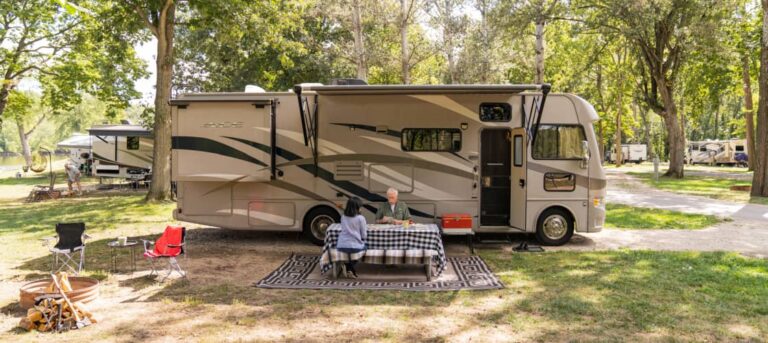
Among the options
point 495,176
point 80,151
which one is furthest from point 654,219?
point 80,151

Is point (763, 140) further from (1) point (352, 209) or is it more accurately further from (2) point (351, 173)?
(1) point (352, 209)

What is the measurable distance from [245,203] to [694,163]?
159 feet

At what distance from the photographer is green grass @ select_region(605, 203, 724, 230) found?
12188 millimetres

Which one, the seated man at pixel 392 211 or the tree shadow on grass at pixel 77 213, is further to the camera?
the tree shadow on grass at pixel 77 213

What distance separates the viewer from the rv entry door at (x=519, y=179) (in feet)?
30.7

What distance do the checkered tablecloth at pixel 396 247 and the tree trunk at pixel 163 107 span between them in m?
10.9

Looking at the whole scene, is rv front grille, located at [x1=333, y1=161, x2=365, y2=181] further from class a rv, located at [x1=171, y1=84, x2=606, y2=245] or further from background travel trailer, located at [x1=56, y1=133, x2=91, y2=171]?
background travel trailer, located at [x1=56, y1=133, x2=91, y2=171]

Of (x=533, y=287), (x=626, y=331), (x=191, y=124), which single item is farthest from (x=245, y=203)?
(x=626, y=331)

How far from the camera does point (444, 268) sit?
7887mm

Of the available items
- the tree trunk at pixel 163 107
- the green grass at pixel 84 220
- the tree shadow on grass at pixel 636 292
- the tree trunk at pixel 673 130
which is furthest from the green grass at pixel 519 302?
the tree trunk at pixel 673 130

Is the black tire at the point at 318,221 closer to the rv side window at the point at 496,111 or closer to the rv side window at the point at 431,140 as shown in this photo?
the rv side window at the point at 431,140

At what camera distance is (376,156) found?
31.4ft

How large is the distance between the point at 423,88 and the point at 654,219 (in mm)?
8283

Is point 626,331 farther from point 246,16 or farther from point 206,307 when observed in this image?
point 246,16
